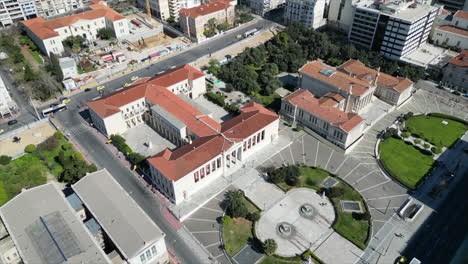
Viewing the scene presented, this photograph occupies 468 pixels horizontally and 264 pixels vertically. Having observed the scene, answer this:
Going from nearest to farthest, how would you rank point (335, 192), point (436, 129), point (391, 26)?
point (335, 192), point (436, 129), point (391, 26)

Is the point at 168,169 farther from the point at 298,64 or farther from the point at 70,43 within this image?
the point at 70,43

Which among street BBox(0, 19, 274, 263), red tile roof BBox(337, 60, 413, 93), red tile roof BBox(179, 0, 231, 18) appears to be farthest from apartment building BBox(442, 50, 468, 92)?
red tile roof BBox(179, 0, 231, 18)

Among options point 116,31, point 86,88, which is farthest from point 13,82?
point 116,31

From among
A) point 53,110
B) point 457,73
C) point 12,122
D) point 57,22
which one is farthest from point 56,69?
point 457,73

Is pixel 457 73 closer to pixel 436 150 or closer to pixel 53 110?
pixel 436 150

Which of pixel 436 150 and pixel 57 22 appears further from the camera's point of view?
pixel 57 22
